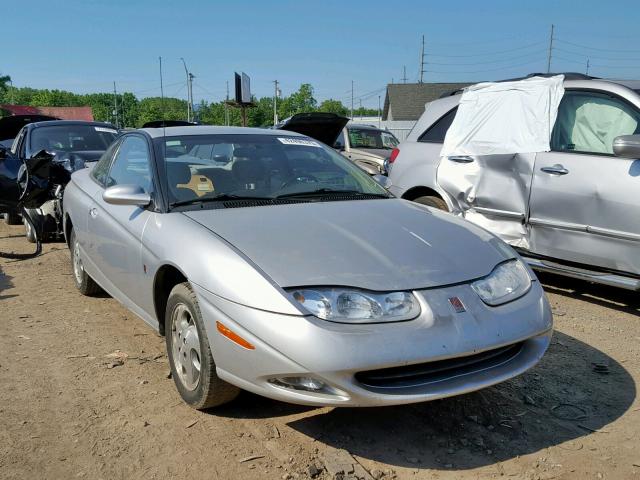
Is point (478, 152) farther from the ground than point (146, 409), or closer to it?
farther from the ground

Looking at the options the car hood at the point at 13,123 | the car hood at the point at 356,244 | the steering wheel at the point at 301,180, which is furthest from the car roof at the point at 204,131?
the car hood at the point at 13,123

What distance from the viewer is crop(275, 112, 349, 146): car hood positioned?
820cm

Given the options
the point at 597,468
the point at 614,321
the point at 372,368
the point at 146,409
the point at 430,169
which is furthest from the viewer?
the point at 430,169

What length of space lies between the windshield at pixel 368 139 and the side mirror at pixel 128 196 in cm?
1068

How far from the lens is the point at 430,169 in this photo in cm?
586

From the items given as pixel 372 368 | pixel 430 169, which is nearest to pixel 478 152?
pixel 430 169

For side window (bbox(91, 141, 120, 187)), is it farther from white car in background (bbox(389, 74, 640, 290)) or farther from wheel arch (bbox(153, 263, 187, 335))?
white car in background (bbox(389, 74, 640, 290))

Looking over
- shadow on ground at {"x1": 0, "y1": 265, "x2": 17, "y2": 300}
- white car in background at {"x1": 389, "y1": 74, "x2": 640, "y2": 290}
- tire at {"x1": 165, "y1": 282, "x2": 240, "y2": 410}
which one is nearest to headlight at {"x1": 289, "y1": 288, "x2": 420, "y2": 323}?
tire at {"x1": 165, "y1": 282, "x2": 240, "y2": 410}

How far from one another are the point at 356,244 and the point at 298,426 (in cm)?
97

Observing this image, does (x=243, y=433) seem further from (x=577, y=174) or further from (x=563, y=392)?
(x=577, y=174)

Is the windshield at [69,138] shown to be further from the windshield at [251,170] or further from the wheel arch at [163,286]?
the wheel arch at [163,286]

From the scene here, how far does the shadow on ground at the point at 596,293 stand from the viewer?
492 cm

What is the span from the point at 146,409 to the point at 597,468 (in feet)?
7.37

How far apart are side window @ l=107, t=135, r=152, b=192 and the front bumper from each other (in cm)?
142
